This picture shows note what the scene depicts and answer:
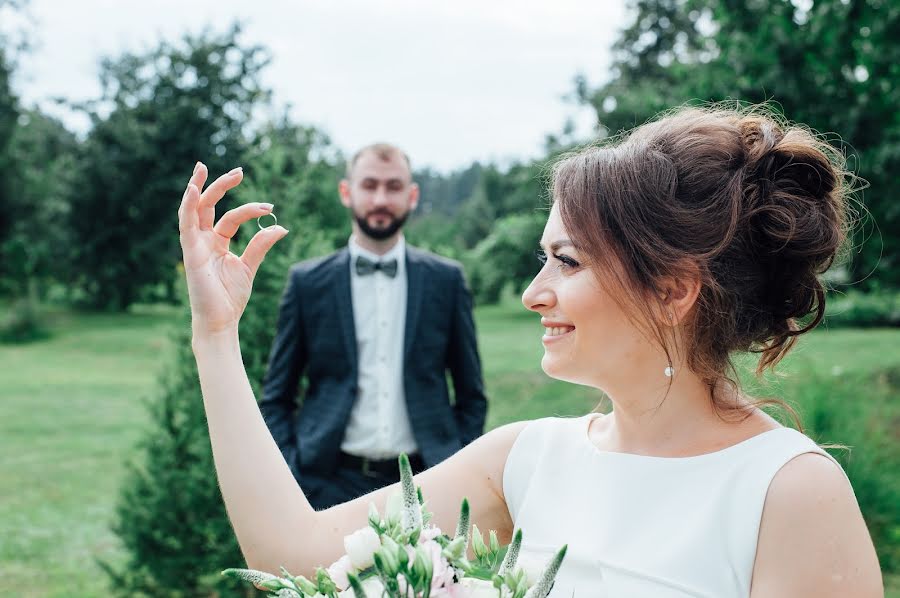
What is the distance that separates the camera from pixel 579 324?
71.0 inches

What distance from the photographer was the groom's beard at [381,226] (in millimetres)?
4766

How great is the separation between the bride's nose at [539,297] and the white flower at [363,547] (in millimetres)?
724

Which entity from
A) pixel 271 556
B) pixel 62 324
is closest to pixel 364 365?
pixel 271 556

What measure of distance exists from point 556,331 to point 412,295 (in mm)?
2876

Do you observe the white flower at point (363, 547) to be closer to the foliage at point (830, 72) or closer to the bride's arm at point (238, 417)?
the bride's arm at point (238, 417)

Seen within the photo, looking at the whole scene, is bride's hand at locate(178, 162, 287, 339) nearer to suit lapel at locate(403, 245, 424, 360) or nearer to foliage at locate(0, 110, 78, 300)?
suit lapel at locate(403, 245, 424, 360)

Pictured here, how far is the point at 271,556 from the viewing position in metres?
1.85

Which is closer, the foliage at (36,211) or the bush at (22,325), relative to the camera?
the bush at (22,325)

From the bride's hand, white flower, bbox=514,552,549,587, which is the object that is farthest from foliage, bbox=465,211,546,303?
white flower, bbox=514,552,549,587

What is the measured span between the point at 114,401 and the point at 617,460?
14608 mm

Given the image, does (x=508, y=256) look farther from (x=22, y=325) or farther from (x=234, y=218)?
(x=234, y=218)

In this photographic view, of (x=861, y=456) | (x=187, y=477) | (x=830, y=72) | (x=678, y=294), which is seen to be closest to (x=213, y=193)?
(x=678, y=294)

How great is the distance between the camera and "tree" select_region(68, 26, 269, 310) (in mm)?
26031

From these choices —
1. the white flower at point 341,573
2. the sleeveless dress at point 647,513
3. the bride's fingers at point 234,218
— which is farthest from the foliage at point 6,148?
the white flower at point 341,573
